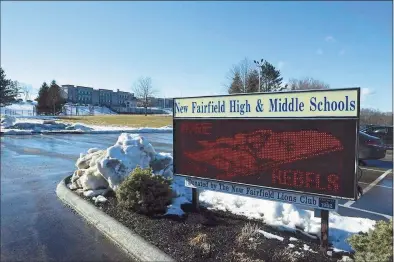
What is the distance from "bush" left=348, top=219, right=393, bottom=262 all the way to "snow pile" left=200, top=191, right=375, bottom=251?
3.06 ft

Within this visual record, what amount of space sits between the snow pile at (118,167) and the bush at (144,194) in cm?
31

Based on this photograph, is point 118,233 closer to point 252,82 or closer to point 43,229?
point 43,229

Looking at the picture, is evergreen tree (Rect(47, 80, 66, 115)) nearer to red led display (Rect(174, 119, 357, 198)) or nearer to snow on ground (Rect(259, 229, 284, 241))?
red led display (Rect(174, 119, 357, 198))

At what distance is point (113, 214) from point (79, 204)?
1.10m

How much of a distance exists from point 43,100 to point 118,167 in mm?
63287

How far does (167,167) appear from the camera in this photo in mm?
7875

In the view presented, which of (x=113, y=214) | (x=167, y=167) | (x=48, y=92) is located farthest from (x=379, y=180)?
(x=48, y=92)

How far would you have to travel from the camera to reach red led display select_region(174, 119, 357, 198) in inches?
166

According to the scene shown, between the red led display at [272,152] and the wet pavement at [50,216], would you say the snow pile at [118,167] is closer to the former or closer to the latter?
the wet pavement at [50,216]

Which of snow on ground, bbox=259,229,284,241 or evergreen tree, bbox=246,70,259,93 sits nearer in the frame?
snow on ground, bbox=259,229,284,241

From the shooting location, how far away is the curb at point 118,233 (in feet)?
13.9

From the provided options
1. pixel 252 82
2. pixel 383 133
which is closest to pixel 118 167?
pixel 383 133

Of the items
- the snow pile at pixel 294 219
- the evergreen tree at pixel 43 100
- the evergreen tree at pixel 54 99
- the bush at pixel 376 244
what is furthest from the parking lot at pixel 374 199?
the evergreen tree at pixel 43 100

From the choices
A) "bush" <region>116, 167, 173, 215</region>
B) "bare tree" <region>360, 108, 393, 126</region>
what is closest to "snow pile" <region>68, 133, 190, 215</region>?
"bush" <region>116, 167, 173, 215</region>
